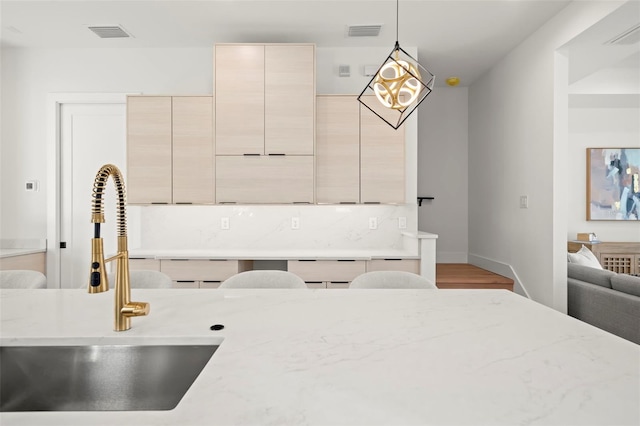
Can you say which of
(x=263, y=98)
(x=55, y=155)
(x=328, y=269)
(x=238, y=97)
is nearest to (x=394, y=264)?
(x=328, y=269)

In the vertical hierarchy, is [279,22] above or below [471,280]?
above

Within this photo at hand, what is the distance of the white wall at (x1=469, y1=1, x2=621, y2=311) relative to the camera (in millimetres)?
3078

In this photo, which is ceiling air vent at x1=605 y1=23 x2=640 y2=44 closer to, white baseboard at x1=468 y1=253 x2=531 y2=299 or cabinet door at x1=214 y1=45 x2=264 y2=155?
white baseboard at x1=468 y1=253 x2=531 y2=299

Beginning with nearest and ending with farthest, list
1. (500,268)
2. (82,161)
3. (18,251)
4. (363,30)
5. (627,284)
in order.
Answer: (627,284)
(363,30)
(18,251)
(82,161)
(500,268)

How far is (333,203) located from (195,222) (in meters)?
1.46

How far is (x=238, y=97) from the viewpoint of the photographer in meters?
3.33

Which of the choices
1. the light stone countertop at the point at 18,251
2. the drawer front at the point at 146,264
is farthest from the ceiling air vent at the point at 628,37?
the light stone countertop at the point at 18,251

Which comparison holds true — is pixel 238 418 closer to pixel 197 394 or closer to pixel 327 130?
pixel 197 394

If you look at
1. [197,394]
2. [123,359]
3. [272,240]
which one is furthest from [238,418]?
A: [272,240]

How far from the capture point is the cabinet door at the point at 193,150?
11.1 feet

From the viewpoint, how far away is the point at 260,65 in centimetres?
332

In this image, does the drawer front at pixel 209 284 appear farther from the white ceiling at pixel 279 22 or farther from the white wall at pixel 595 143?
the white wall at pixel 595 143

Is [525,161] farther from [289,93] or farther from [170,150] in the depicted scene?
[170,150]

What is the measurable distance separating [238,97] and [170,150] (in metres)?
0.81
